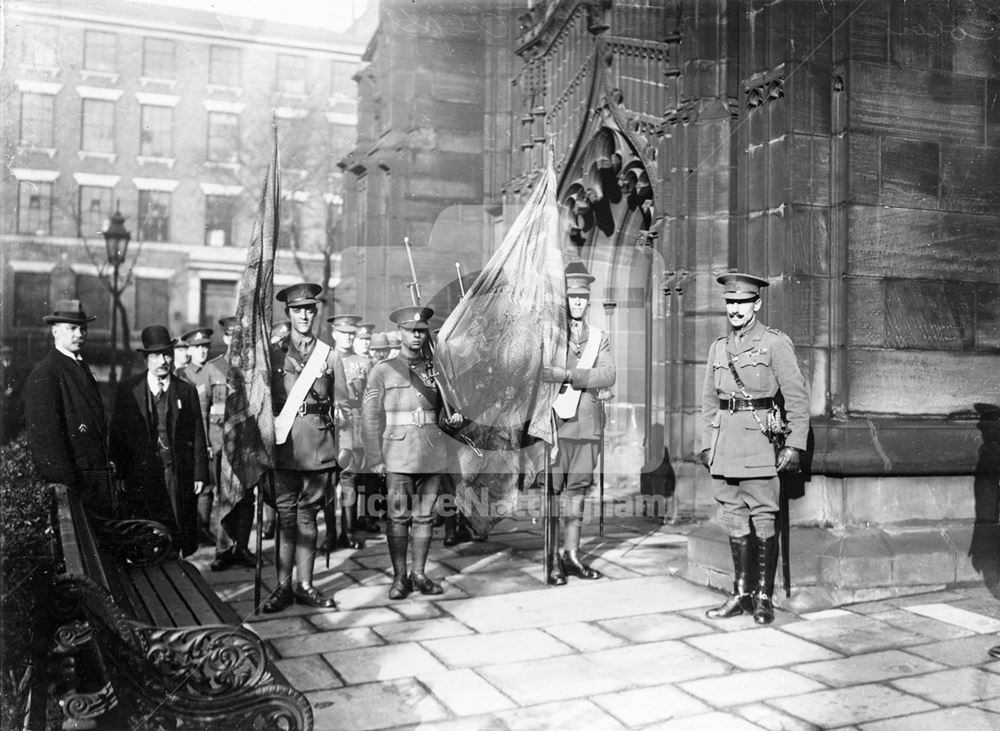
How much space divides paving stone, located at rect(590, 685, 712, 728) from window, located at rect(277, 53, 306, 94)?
26.2 metres

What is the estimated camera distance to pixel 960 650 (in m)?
4.70

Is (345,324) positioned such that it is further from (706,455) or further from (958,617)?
(958,617)

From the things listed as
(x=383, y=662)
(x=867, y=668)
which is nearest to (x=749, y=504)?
(x=867, y=668)

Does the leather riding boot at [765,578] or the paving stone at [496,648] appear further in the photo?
the leather riding boot at [765,578]

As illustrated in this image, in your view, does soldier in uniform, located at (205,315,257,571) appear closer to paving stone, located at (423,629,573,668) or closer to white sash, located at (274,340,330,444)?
white sash, located at (274,340,330,444)

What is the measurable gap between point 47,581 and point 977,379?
5.91m

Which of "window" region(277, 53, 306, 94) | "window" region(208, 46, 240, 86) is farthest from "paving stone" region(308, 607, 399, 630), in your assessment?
"window" region(208, 46, 240, 86)

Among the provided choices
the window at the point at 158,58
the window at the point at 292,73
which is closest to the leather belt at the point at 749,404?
the window at the point at 158,58

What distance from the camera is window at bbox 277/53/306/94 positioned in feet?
91.4

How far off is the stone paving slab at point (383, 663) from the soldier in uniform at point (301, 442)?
969 mm

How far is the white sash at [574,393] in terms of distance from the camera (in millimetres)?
6613

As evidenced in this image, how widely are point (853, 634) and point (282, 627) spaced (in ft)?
10.5

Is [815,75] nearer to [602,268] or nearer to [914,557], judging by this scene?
[914,557]

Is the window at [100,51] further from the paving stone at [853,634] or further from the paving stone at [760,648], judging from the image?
the paving stone at [853,634]
